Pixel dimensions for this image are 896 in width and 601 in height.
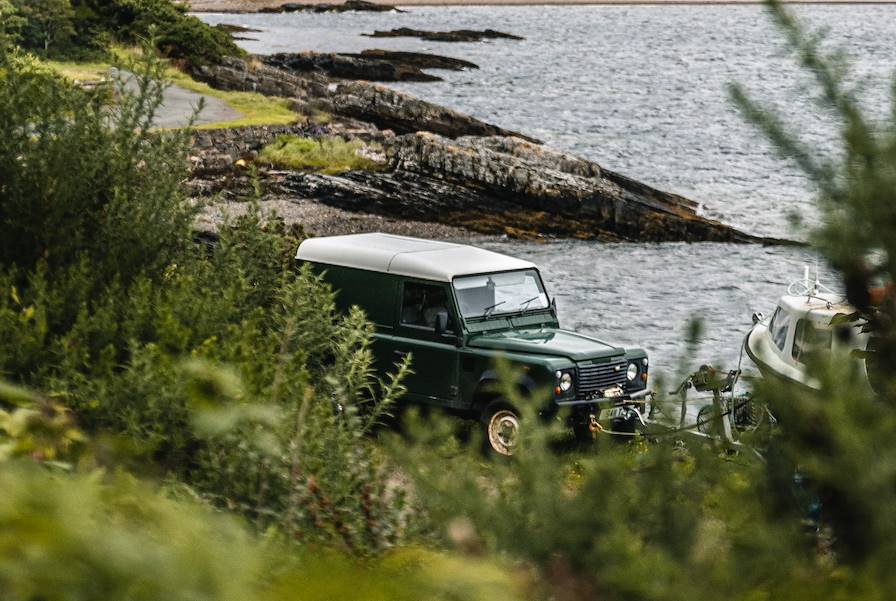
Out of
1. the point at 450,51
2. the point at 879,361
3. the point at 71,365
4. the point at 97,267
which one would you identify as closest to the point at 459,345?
the point at 97,267

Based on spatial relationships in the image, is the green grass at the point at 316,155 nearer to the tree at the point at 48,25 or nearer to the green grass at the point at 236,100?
the green grass at the point at 236,100

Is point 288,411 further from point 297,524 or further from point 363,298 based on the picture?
point 363,298

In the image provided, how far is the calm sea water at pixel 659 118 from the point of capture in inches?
1086

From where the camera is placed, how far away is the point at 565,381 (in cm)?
1330

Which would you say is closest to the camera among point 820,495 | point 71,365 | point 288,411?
point 820,495

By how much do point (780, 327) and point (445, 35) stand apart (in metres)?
114

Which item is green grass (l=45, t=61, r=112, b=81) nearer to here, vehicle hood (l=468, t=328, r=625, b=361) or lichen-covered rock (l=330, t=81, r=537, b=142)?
lichen-covered rock (l=330, t=81, r=537, b=142)

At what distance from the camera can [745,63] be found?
110 m

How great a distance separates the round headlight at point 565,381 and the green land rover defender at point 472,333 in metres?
0.01

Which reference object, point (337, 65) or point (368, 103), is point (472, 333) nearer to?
point (368, 103)

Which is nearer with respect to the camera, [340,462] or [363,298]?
[340,462]

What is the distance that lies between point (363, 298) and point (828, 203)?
11.6 meters

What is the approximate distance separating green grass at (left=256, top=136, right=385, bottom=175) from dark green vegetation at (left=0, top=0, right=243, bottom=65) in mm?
9874

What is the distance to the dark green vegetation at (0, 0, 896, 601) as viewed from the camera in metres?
1.71
